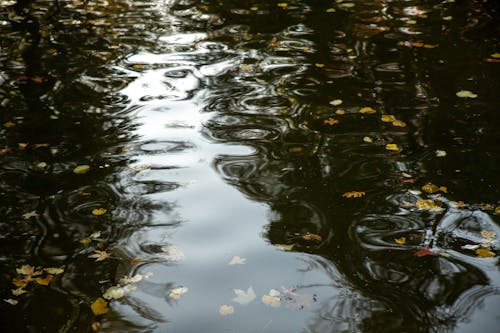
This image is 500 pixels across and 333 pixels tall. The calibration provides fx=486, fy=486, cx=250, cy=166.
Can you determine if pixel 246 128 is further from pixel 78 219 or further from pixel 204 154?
pixel 78 219

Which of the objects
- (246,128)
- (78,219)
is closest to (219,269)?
(78,219)

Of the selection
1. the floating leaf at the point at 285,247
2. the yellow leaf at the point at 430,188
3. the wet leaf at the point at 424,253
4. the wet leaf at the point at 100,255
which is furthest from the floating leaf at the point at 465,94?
the wet leaf at the point at 100,255

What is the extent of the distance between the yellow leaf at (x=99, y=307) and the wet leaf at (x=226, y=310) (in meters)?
0.74

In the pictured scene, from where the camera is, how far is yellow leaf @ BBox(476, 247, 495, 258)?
3.38m

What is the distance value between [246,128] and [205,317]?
2.35 metres

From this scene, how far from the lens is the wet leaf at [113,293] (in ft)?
10.6

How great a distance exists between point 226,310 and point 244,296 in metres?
0.16

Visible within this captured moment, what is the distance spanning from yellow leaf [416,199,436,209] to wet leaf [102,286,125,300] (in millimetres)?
2327

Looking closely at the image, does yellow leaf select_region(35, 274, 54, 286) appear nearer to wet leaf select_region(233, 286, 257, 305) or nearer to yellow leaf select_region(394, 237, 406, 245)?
wet leaf select_region(233, 286, 257, 305)

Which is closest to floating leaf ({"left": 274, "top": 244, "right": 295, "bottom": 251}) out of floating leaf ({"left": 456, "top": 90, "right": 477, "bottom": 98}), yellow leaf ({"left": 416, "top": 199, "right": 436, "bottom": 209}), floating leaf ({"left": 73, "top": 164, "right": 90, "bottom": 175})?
yellow leaf ({"left": 416, "top": 199, "right": 436, "bottom": 209})

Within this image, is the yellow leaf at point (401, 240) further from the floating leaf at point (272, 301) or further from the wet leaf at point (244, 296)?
the wet leaf at point (244, 296)

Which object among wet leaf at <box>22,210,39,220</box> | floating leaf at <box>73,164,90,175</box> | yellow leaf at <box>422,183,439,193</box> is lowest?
wet leaf at <box>22,210,39,220</box>

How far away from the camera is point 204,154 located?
463 cm

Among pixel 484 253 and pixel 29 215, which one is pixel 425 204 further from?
pixel 29 215
